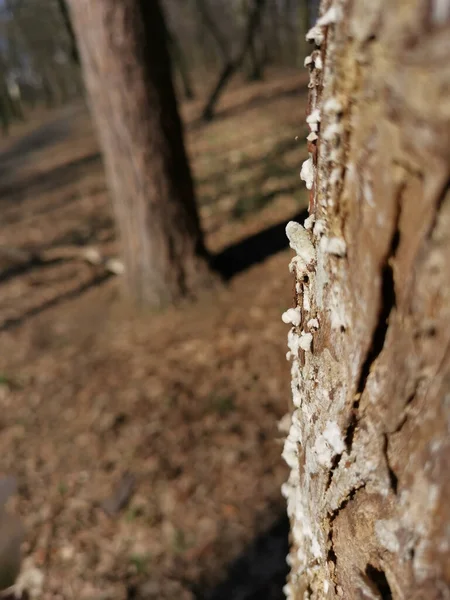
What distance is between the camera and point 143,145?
391 centimetres

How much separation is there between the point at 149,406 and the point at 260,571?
143 cm

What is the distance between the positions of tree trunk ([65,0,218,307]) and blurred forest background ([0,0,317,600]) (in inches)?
15.1

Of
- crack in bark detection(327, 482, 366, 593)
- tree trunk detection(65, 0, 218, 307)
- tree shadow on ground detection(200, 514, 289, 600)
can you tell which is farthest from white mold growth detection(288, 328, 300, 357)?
tree trunk detection(65, 0, 218, 307)

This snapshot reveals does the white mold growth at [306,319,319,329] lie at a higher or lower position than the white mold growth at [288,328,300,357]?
higher

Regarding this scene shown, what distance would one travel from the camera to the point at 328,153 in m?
0.70

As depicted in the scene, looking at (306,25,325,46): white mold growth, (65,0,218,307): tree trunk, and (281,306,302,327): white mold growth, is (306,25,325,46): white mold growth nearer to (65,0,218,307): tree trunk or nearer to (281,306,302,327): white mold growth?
(281,306,302,327): white mold growth

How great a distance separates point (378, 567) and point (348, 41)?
0.90 meters

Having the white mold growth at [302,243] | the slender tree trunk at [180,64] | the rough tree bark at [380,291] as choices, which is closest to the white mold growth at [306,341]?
the rough tree bark at [380,291]

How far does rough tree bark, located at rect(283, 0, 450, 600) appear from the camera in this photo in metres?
0.55

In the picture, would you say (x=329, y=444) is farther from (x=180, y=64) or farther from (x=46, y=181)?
(x=180, y=64)

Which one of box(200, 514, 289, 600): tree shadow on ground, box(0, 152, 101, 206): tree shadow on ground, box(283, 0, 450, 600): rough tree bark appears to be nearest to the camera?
box(283, 0, 450, 600): rough tree bark

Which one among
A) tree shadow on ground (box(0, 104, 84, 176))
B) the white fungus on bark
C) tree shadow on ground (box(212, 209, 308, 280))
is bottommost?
tree shadow on ground (box(0, 104, 84, 176))

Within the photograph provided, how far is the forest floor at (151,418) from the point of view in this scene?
9.61 ft

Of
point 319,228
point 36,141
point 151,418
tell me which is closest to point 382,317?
point 319,228
